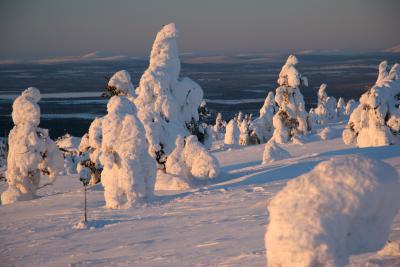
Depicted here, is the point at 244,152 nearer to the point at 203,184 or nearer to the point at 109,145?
the point at 203,184

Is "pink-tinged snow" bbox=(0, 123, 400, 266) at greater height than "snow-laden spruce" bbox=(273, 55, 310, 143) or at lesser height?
lesser

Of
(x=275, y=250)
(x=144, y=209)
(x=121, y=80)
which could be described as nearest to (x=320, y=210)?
(x=275, y=250)

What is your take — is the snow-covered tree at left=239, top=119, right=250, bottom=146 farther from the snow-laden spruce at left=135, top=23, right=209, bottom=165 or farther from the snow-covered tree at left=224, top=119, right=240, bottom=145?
the snow-laden spruce at left=135, top=23, right=209, bottom=165

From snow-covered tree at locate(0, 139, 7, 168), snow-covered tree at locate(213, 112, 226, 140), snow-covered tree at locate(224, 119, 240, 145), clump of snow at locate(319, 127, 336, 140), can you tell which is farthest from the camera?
snow-covered tree at locate(213, 112, 226, 140)

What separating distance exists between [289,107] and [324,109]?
31.3m

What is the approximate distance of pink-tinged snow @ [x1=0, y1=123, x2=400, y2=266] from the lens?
12.8 meters

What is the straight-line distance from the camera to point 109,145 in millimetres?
21516

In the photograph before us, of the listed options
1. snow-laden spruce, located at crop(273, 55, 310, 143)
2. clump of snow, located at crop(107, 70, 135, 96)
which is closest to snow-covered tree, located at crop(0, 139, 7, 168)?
snow-laden spruce, located at crop(273, 55, 310, 143)

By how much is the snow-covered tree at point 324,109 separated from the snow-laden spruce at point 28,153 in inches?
2064

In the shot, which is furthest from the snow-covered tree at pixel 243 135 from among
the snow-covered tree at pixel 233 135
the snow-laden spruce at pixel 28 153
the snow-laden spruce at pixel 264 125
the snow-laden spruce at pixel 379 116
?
the snow-laden spruce at pixel 28 153

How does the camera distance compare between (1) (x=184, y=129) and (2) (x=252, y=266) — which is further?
(1) (x=184, y=129)

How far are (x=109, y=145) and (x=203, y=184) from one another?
211 inches

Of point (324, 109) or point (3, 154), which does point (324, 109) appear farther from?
point (3, 154)

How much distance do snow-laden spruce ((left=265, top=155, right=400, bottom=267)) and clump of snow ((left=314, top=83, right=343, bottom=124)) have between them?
66592mm
